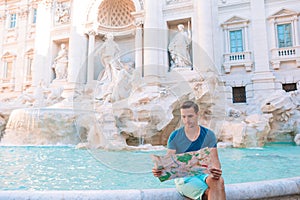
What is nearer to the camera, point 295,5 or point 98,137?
point 98,137

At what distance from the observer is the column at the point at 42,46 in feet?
49.1

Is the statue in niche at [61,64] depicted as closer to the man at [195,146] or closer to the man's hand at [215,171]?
the man at [195,146]

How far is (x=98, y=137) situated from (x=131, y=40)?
8805mm

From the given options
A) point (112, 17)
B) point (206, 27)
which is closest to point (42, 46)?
point (112, 17)

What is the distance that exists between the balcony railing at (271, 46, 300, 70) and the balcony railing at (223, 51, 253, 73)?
3.18 feet

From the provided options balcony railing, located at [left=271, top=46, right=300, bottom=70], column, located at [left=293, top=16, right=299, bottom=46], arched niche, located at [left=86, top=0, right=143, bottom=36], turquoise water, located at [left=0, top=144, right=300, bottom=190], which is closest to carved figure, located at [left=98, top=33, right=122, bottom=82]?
arched niche, located at [left=86, top=0, right=143, bottom=36]

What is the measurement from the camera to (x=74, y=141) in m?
8.41

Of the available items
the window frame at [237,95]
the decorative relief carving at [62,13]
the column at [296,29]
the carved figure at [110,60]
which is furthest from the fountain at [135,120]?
the decorative relief carving at [62,13]

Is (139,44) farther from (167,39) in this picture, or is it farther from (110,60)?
(167,39)

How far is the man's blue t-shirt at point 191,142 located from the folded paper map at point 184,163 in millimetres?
111

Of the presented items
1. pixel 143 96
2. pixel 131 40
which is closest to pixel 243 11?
pixel 131 40

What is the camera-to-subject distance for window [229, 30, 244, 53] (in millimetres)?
11445

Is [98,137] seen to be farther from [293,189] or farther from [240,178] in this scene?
[293,189]

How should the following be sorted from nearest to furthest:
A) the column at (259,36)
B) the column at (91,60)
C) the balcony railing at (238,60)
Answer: the column at (259,36), the balcony railing at (238,60), the column at (91,60)
